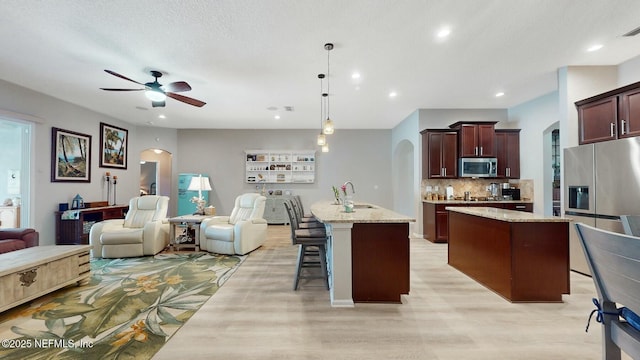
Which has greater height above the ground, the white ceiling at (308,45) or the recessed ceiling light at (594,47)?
the recessed ceiling light at (594,47)

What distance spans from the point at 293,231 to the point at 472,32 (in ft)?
9.62

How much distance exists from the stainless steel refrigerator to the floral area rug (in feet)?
14.8

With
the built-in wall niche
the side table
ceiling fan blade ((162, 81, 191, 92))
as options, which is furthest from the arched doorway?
Answer: ceiling fan blade ((162, 81, 191, 92))

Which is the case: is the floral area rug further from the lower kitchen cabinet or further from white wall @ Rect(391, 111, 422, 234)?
white wall @ Rect(391, 111, 422, 234)

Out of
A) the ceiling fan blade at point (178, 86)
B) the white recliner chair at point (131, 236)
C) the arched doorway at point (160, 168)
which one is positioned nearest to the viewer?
the ceiling fan blade at point (178, 86)

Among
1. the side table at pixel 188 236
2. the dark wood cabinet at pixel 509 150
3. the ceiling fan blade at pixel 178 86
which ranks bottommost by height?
the side table at pixel 188 236

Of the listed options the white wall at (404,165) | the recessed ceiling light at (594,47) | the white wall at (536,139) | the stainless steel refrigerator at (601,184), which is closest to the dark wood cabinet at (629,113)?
the stainless steel refrigerator at (601,184)

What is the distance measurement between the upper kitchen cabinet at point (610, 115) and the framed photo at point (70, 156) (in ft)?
28.3

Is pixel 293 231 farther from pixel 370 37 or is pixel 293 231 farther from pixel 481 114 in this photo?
pixel 481 114

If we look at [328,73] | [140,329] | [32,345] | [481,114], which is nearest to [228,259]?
[140,329]

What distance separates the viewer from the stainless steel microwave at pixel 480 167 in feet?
17.1

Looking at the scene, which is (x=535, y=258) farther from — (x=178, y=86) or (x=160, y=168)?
(x=160, y=168)

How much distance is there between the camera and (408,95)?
15.6 ft

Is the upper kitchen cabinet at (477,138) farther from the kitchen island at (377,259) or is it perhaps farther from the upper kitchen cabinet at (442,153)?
the kitchen island at (377,259)
